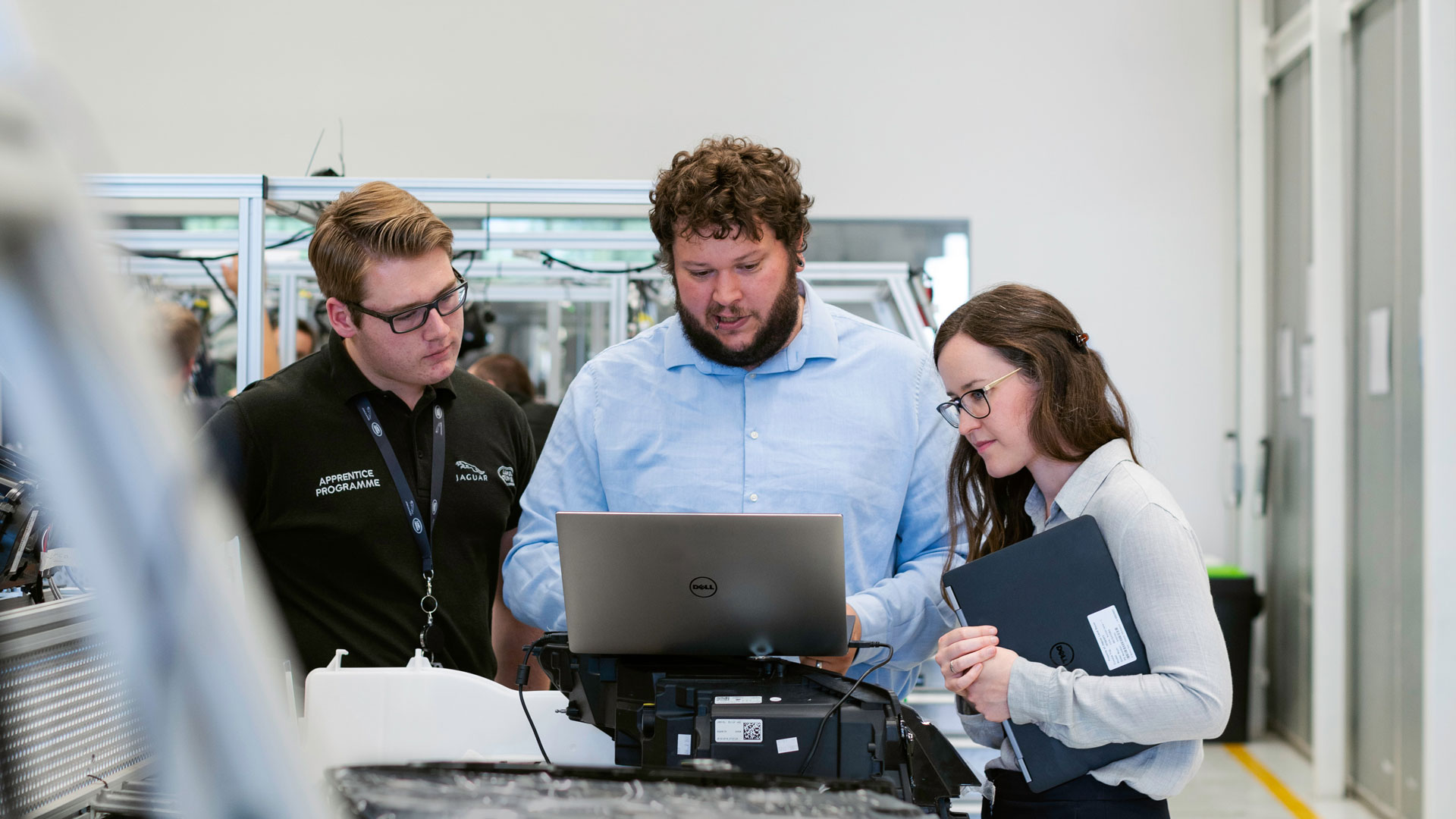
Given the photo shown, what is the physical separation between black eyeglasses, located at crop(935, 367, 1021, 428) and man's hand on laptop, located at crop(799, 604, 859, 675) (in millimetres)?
325

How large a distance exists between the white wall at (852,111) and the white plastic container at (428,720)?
15.5 feet

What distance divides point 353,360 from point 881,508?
3.22ft

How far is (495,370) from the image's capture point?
4727 millimetres

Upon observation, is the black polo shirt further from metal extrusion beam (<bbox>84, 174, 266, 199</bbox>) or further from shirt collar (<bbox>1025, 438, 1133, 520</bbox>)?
shirt collar (<bbox>1025, 438, 1133, 520</bbox>)

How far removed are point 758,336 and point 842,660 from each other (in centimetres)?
57

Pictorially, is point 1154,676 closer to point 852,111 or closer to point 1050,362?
point 1050,362

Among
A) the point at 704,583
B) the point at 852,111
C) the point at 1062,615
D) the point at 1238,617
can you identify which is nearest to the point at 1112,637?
the point at 1062,615

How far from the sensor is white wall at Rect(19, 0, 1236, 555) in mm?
5656

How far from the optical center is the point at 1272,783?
428 cm

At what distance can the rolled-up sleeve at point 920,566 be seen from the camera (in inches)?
62.9

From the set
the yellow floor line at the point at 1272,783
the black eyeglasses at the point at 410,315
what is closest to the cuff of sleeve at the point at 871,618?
the black eyeglasses at the point at 410,315

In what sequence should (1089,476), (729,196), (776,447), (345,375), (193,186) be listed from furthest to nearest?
1. (193,186)
2. (345,375)
3. (776,447)
4. (729,196)
5. (1089,476)

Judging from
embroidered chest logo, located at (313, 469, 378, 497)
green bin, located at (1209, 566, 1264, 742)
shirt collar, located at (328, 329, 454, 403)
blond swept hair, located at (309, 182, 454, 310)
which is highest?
blond swept hair, located at (309, 182, 454, 310)

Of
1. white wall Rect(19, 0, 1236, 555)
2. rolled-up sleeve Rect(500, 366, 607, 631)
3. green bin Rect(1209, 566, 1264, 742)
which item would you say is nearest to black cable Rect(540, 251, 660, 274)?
white wall Rect(19, 0, 1236, 555)
